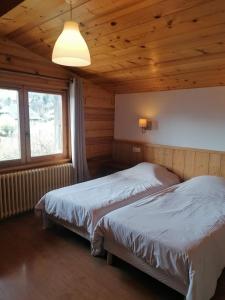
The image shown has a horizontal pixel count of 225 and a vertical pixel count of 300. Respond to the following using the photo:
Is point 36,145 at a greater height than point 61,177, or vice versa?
point 36,145

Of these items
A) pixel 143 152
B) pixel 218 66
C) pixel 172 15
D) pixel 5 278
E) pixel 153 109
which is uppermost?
pixel 172 15

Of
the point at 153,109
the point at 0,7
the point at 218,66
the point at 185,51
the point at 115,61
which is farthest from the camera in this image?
the point at 153,109

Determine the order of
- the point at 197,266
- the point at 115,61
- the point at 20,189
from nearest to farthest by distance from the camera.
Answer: the point at 197,266
the point at 115,61
the point at 20,189

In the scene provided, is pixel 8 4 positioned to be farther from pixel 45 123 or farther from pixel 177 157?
pixel 177 157

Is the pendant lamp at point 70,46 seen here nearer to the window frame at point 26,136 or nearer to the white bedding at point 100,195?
the white bedding at point 100,195

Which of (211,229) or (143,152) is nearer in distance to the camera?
(211,229)

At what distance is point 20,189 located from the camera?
3201mm

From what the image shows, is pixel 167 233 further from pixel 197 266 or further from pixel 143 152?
pixel 143 152

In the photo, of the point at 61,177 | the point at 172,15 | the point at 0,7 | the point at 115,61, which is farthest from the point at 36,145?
the point at 172,15

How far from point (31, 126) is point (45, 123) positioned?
10.0 inches

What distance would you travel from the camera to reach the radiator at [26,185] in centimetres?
306

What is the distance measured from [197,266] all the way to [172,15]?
1965mm

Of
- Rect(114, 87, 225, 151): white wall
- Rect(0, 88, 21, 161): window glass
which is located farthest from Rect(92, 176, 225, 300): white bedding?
Rect(0, 88, 21, 161): window glass

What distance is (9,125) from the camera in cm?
321
